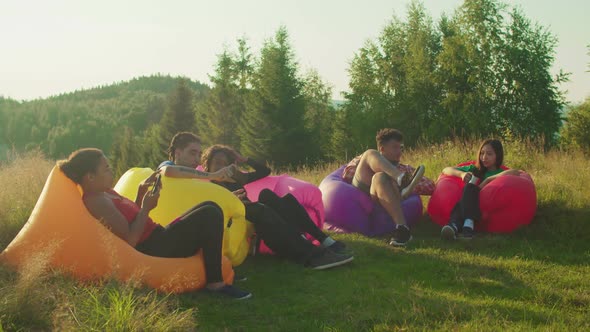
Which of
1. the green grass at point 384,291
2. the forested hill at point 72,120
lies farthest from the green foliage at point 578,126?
the forested hill at point 72,120

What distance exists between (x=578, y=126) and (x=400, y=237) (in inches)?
529

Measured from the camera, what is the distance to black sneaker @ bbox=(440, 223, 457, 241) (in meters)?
5.50

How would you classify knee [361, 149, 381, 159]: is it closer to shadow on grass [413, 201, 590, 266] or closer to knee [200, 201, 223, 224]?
shadow on grass [413, 201, 590, 266]

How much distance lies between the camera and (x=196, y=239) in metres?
3.87

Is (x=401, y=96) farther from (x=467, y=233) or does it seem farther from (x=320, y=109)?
(x=467, y=233)

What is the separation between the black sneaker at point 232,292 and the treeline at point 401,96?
9928 millimetres

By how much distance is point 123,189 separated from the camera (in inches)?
208

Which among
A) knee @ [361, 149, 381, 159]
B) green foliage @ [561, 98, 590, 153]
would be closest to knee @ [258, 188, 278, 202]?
knee @ [361, 149, 381, 159]

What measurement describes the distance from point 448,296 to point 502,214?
2246 millimetres

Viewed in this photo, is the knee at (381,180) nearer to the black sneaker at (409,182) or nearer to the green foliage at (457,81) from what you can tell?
the black sneaker at (409,182)

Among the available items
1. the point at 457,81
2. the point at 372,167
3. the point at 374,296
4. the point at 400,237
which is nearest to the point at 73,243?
the point at 374,296

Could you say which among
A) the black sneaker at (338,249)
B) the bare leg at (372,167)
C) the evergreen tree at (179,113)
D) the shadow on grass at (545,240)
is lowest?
the shadow on grass at (545,240)

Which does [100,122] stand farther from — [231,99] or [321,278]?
[321,278]

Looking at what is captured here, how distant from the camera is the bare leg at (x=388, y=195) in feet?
18.3
